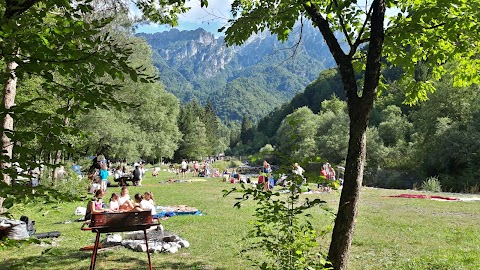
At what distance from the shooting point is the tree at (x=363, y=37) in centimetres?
450

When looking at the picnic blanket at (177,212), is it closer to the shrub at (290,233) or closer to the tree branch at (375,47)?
the shrub at (290,233)

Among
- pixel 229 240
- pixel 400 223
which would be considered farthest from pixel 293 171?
pixel 400 223

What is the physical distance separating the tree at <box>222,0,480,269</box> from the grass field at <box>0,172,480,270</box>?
1749 mm

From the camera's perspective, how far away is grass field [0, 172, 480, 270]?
22.4 feet

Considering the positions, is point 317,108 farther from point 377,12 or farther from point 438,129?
point 377,12

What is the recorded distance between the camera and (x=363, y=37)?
4.98 metres

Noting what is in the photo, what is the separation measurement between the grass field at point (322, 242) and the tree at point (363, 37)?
1.75 m

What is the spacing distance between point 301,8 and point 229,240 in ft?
18.9

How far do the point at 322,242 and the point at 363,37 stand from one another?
513 centimetres

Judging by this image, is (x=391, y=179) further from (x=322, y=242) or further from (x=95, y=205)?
(x=95, y=205)

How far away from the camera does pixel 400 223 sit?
431 inches

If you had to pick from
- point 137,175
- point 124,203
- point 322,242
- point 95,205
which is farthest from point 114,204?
point 137,175

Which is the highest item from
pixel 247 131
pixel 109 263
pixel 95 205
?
pixel 247 131

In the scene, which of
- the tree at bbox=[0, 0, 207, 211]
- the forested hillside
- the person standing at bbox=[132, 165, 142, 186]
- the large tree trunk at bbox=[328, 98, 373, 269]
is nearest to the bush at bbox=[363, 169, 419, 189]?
the forested hillside
